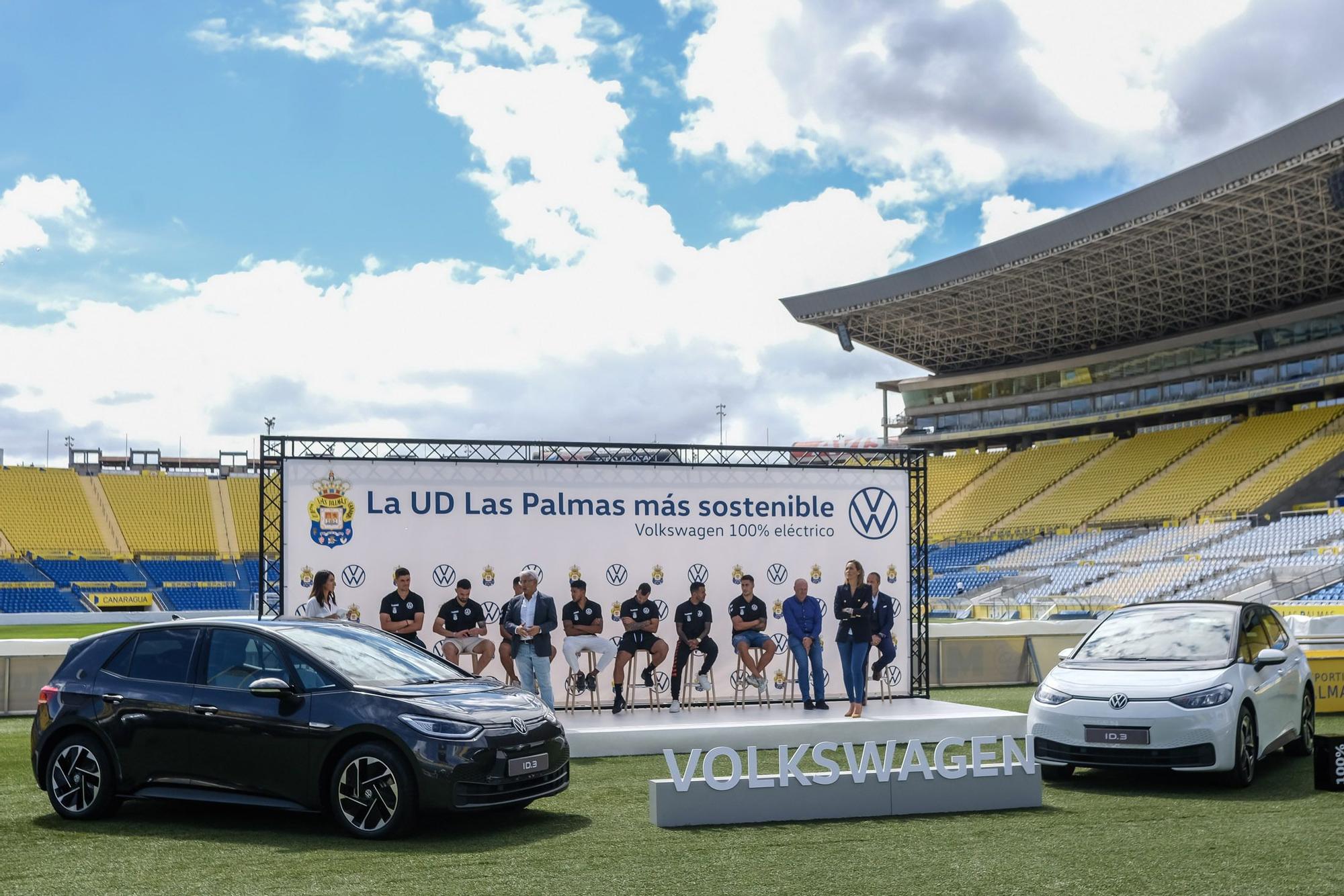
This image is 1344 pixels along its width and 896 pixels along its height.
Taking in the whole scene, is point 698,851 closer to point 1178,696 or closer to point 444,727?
point 444,727

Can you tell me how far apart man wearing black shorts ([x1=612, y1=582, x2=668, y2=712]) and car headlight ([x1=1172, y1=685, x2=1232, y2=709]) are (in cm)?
629

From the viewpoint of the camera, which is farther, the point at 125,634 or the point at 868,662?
the point at 868,662

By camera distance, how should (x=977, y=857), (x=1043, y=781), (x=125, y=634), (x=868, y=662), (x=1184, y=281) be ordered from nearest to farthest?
1. (x=977, y=857)
2. (x=125, y=634)
3. (x=1043, y=781)
4. (x=868, y=662)
5. (x=1184, y=281)

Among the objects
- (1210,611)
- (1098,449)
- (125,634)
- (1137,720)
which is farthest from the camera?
(1098,449)

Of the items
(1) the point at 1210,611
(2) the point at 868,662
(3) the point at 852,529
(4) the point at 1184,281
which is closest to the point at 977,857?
(1) the point at 1210,611

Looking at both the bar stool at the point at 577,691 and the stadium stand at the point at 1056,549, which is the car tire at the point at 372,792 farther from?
the stadium stand at the point at 1056,549

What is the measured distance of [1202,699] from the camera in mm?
9602

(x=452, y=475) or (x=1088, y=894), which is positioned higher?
(x=452, y=475)

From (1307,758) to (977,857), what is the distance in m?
5.44

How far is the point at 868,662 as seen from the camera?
49.0ft

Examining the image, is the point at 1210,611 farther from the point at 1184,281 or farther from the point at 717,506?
the point at 1184,281

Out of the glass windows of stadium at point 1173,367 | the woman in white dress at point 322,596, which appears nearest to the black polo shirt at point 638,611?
the woman in white dress at point 322,596

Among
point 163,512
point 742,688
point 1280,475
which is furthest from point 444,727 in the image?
→ point 163,512

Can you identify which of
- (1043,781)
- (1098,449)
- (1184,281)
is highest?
(1184,281)
